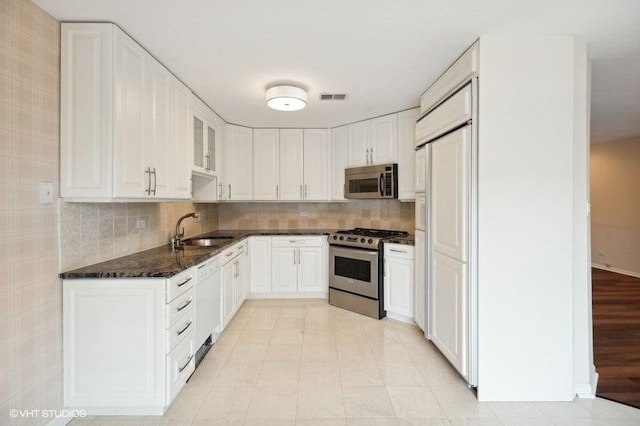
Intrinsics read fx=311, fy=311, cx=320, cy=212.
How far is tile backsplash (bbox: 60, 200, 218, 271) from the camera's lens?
1.87m

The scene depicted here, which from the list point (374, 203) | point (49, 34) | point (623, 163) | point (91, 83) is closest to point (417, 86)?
point (374, 203)

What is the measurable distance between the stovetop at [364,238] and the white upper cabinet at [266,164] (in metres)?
1.07

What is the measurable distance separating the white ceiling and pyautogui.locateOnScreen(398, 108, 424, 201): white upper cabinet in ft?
1.96

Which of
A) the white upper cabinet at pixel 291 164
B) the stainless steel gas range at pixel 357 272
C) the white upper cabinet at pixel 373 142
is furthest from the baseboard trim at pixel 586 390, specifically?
the white upper cabinet at pixel 291 164

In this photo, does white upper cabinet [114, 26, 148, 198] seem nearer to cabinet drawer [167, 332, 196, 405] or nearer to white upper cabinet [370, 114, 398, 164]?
cabinet drawer [167, 332, 196, 405]

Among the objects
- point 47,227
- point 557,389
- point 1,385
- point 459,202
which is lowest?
point 557,389

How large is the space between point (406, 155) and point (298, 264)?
193 cm

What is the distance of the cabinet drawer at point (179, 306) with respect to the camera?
6.19ft

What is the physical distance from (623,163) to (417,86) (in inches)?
206

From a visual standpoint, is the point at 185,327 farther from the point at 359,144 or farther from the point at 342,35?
the point at 359,144

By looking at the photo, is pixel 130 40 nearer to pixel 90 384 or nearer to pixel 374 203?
pixel 90 384

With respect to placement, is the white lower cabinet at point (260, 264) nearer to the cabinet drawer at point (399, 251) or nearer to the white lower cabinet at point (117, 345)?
the cabinet drawer at point (399, 251)

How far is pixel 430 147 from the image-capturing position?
264cm

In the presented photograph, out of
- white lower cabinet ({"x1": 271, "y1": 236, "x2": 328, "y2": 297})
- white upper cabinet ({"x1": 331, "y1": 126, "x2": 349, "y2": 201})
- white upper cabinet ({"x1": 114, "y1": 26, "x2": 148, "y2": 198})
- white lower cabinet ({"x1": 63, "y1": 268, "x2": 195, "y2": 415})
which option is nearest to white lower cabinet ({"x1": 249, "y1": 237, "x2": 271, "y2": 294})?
white lower cabinet ({"x1": 271, "y1": 236, "x2": 328, "y2": 297})
